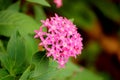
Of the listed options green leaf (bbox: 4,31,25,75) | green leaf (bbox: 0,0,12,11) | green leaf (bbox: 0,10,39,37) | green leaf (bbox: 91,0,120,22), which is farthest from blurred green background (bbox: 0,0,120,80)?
green leaf (bbox: 4,31,25,75)

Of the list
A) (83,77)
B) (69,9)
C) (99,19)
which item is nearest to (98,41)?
(99,19)

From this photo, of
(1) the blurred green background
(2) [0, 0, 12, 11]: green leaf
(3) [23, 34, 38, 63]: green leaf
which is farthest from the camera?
(1) the blurred green background

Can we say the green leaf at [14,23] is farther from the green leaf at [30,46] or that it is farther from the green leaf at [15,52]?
the green leaf at [15,52]

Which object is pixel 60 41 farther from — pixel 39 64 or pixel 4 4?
pixel 4 4

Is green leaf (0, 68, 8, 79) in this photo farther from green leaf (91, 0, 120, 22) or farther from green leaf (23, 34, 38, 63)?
green leaf (91, 0, 120, 22)

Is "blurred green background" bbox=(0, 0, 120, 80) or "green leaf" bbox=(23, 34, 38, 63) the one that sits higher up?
"blurred green background" bbox=(0, 0, 120, 80)

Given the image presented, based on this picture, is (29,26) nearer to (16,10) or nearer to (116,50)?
(16,10)

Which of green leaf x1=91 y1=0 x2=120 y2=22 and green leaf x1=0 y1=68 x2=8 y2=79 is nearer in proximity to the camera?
green leaf x1=0 y1=68 x2=8 y2=79

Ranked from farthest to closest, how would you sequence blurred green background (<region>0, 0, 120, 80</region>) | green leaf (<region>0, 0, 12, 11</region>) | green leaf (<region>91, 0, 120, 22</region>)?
green leaf (<region>91, 0, 120, 22</region>) < blurred green background (<region>0, 0, 120, 80</region>) < green leaf (<region>0, 0, 12, 11</region>)
